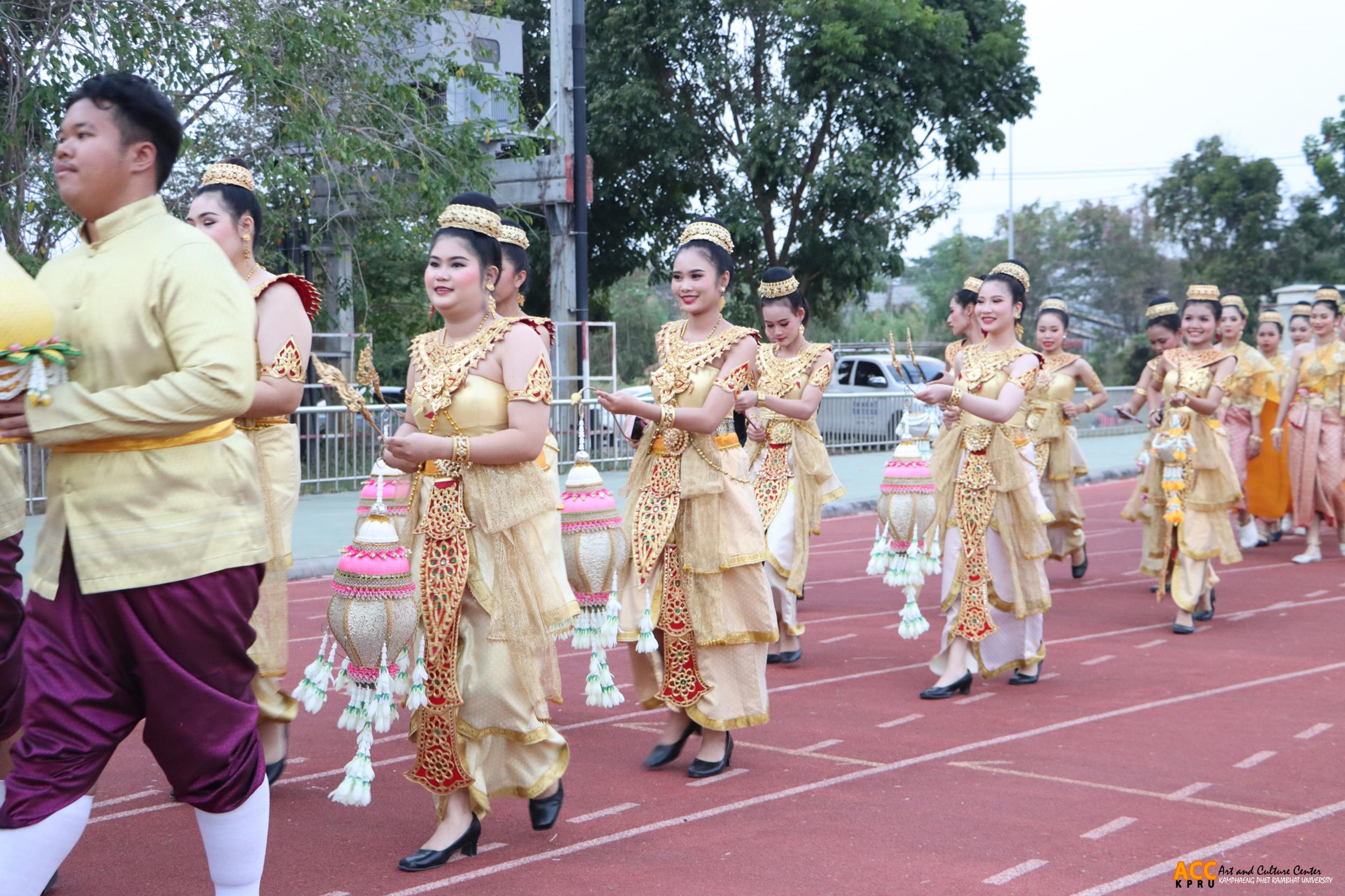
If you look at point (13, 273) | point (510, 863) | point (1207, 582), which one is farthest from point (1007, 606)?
point (13, 273)

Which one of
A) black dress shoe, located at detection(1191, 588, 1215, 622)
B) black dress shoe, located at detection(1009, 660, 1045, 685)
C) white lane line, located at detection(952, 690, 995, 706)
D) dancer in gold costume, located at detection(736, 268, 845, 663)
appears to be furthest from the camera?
black dress shoe, located at detection(1191, 588, 1215, 622)

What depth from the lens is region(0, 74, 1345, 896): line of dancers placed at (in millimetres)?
3137

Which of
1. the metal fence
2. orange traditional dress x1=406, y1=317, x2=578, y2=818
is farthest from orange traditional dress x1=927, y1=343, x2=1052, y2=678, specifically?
the metal fence

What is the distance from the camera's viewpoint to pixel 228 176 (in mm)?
5031

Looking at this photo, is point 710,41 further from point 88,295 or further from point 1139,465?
point 88,295

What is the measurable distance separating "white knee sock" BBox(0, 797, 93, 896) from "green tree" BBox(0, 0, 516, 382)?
9966 mm

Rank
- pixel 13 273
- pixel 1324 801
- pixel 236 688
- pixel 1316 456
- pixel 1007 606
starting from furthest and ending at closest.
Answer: pixel 1316 456 → pixel 1007 606 → pixel 1324 801 → pixel 236 688 → pixel 13 273

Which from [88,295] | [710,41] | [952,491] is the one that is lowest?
[952,491]

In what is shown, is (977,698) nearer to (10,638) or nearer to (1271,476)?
(10,638)

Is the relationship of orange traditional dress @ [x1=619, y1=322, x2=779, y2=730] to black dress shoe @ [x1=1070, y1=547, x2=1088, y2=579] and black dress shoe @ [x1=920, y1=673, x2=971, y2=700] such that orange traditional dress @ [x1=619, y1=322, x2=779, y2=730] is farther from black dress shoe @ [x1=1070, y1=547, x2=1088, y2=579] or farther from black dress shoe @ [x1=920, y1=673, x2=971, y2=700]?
black dress shoe @ [x1=1070, y1=547, x2=1088, y2=579]

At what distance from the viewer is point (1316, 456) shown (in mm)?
11922

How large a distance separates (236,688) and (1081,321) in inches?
2039

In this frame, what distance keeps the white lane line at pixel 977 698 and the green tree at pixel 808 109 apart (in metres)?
16.6

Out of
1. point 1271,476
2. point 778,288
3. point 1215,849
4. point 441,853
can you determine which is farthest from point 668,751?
point 1271,476
